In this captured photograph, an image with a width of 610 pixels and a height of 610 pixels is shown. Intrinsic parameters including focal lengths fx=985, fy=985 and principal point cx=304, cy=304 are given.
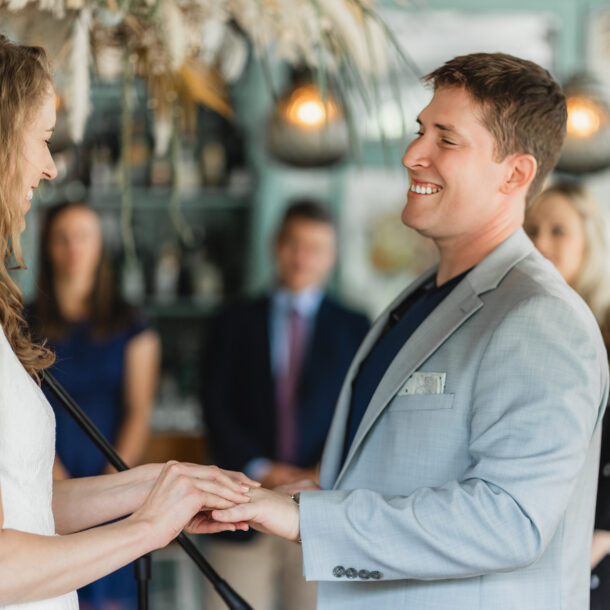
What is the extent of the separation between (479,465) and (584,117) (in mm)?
2238

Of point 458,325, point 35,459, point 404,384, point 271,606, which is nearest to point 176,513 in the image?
point 35,459

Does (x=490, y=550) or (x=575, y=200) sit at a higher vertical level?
(x=575, y=200)

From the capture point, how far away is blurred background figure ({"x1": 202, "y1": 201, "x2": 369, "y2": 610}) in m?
3.53

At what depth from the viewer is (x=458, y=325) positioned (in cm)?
162

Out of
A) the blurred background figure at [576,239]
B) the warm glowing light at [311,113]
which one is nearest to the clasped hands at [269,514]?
the blurred background figure at [576,239]

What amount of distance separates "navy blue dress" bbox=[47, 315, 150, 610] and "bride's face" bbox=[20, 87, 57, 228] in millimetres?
1608

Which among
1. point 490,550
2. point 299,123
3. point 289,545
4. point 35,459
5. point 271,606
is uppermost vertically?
point 299,123

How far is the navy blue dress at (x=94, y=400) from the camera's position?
3018 millimetres

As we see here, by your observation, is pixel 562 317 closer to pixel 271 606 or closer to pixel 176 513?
pixel 176 513

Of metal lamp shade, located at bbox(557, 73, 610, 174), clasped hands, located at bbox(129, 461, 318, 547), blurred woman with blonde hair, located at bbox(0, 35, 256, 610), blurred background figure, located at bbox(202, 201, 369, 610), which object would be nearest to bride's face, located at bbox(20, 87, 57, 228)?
blurred woman with blonde hair, located at bbox(0, 35, 256, 610)

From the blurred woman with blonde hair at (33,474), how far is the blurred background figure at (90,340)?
63.1 inches

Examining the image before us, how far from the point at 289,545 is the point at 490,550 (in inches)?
84.9

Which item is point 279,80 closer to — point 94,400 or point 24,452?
point 94,400

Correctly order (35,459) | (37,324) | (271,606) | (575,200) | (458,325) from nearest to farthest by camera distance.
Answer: (35,459) → (458,325) → (575,200) → (37,324) → (271,606)
